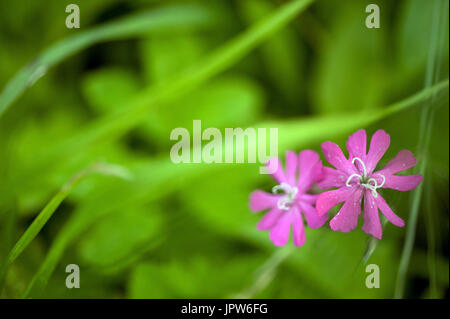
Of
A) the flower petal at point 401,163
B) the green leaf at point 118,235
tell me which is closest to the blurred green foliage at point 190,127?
the green leaf at point 118,235

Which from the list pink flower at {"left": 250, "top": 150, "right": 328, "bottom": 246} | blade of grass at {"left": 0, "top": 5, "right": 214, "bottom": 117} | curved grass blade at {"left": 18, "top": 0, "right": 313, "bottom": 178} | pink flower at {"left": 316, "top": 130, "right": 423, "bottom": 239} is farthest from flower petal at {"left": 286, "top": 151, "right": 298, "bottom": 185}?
blade of grass at {"left": 0, "top": 5, "right": 214, "bottom": 117}

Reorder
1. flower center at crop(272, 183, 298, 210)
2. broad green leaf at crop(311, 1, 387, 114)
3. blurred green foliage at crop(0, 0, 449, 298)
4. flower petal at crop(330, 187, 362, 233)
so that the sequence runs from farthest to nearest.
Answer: broad green leaf at crop(311, 1, 387, 114), blurred green foliage at crop(0, 0, 449, 298), flower center at crop(272, 183, 298, 210), flower petal at crop(330, 187, 362, 233)

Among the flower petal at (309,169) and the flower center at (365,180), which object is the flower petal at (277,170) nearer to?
the flower petal at (309,169)

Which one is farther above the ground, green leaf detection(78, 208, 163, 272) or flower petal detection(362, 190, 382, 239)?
green leaf detection(78, 208, 163, 272)

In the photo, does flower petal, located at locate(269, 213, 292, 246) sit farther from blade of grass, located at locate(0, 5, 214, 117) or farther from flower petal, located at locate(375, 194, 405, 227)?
blade of grass, located at locate(0, 5, 214, 117)

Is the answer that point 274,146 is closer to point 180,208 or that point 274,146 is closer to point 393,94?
point 180,208

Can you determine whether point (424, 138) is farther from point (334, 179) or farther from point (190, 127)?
point (190, 127)
